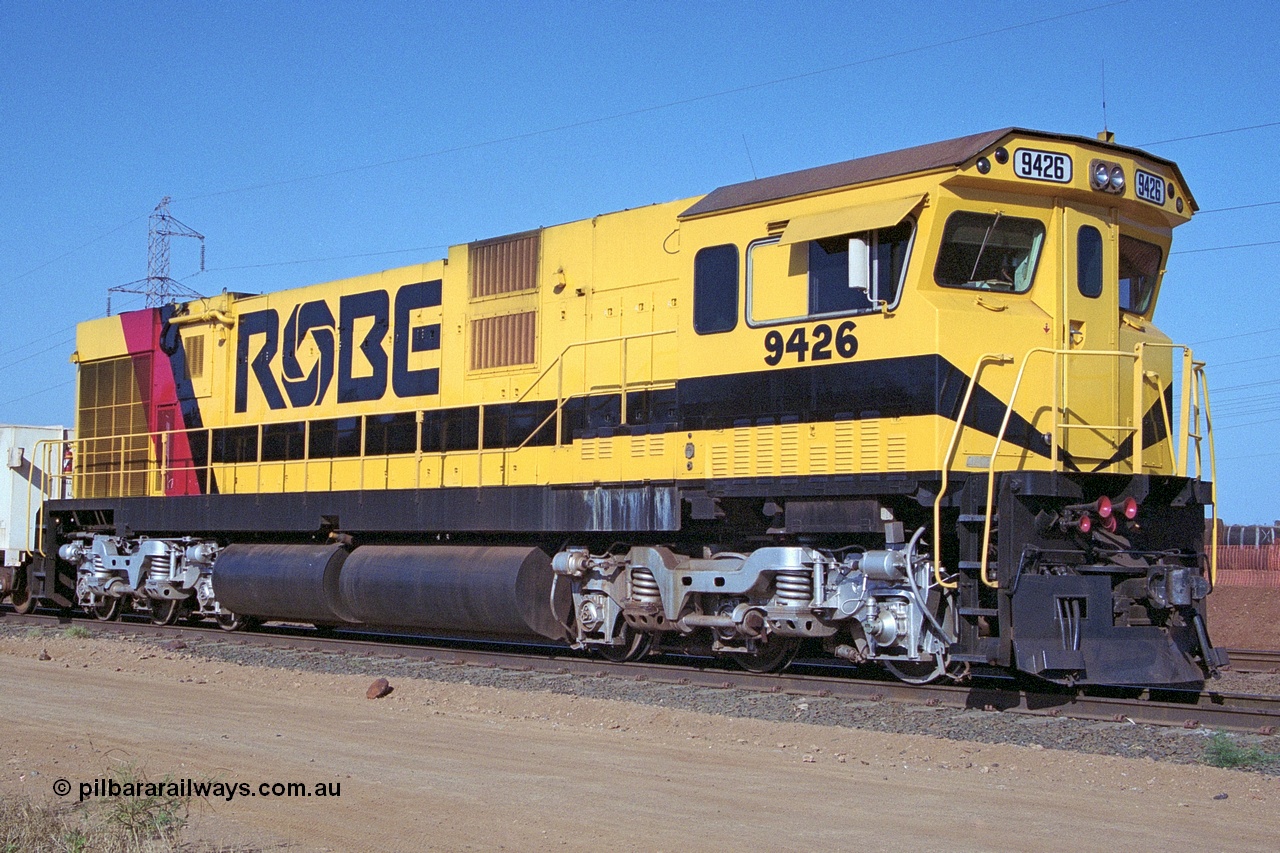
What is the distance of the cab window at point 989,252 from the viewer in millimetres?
9328

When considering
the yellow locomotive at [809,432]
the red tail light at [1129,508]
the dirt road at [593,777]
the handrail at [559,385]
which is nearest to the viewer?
the dirt road at [593,777]

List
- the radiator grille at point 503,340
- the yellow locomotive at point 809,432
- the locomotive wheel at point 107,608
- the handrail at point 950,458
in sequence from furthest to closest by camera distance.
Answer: the locomotive wheel at point 107,608 → the radiator grille at point 503,340 → the yellow locomotive at point 809,432 → the handrail at point 950,458

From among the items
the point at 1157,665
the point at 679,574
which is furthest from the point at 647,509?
the point at 1157,665

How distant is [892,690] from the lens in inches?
396

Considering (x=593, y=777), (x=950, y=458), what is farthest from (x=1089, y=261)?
(x=593, y=777)

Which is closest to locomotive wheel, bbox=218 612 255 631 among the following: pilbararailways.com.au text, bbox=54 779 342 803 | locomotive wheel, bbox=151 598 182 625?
locomotive wheel, bbox=151 598 182 625

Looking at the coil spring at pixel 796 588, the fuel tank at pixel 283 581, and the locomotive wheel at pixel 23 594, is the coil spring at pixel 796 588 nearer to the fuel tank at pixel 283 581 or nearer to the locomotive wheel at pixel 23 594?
the fuel tank at pixel 283 581

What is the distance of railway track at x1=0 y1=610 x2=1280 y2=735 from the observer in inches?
354

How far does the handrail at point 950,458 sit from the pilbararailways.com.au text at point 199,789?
4.32 meters

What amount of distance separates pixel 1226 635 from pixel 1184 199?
13307mm

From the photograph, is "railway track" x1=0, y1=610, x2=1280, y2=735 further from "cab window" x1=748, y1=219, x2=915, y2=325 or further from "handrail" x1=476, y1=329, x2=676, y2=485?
"cab window" x1=748, y1=219, x2=915, y2=325

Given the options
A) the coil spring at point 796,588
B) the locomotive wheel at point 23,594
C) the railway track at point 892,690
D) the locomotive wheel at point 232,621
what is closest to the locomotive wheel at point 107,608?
the locomotive wheel at point 232,621

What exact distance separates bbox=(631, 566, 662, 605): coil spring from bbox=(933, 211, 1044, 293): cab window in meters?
3.73

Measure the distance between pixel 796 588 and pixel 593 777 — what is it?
10.8ft
